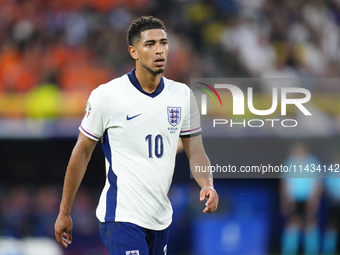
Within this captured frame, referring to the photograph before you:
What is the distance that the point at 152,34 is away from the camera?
10.2 ft

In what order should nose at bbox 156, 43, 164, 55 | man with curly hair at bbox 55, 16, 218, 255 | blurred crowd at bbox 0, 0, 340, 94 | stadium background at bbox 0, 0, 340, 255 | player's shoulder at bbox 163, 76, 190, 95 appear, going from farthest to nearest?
1. blurred crowd at bbox 0, 0, 340, 94
2. stadium background at bbox 0, 0, 340, 255
3. player's shoulder at bbox 163, 76, 190, 95
4. nose at bbox 156, 43, 164, 55
5. man with curly hair at bbox 55, 16, 218, 255

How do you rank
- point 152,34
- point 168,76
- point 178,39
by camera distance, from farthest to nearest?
point 178,39, point 168,76, point 152,34

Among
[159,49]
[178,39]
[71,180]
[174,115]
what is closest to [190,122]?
[174,115]

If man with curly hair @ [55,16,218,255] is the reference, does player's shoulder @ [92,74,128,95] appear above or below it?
above

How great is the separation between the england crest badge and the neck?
0.19 m

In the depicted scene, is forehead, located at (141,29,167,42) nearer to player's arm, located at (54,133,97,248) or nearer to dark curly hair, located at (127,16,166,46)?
dark curly hair, located at (127,16,166,46)

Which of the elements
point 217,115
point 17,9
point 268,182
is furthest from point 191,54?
point 17,9

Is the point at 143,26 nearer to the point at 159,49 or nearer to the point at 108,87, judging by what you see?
the point at 159,49

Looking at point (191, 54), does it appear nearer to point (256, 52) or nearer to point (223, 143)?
point (256, 52)

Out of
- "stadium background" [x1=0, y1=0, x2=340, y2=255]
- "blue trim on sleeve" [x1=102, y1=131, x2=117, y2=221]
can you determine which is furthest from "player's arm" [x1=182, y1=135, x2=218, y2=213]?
"stadium background" [x1=0, y1=0, x2=340, y2=255]

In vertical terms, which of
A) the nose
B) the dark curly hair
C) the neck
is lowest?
the neck

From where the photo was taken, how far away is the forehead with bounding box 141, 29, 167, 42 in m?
3.11

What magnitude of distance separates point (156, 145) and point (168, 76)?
3819mm

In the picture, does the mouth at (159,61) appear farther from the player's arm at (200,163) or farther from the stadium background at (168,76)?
the stadium background at (168,76)
